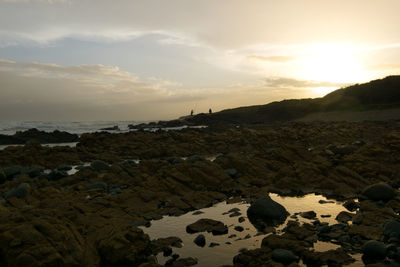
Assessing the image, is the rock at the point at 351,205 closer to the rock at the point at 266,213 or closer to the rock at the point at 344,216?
the rock at the point at 344,216

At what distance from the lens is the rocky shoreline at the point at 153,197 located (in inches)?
227

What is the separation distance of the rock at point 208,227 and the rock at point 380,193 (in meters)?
5.53

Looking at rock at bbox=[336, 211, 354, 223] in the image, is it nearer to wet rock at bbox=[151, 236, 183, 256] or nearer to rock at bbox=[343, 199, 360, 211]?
rock at bbox=[343, 199, 360, 211]

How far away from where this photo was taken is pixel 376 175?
13086mm

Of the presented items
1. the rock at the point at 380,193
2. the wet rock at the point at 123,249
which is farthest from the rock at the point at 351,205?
the wet rock at the point at 123,249

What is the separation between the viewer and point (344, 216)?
28.1 ft

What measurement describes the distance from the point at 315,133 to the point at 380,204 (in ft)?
74.7

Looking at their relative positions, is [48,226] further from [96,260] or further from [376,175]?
[376,175]

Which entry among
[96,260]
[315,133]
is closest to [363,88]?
[315,133]

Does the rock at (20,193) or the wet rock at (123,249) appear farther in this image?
the rock at (20,193)

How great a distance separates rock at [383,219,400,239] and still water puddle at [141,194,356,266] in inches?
52.9

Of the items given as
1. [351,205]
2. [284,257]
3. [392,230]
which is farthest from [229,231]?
[351,205]

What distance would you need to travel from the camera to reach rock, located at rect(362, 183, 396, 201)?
10055 millimetres

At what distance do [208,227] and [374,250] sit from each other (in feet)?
12.6
